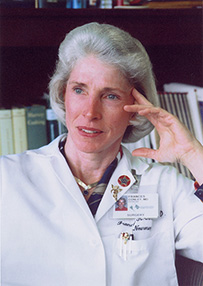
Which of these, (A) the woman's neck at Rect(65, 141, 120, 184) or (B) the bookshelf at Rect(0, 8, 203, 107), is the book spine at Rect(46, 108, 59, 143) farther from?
(A) the woman's neck at Rect(65, 141, 120, 184)

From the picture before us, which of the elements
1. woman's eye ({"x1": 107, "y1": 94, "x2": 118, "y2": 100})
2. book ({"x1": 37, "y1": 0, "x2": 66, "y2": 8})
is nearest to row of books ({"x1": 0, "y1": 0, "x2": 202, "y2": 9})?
book ({"x1": 37, "y1": 0, "x2": 66, "y2": 8})

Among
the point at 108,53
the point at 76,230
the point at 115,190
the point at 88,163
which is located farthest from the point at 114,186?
the point at 108,53

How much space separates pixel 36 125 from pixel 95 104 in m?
0.50

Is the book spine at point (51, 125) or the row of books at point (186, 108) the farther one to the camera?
the row of books at point (186, 108)

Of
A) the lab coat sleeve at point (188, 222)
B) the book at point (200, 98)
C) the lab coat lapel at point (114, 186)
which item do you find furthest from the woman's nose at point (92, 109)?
the book at point (200, 98)

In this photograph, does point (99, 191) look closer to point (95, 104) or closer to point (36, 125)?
point (95, 104)

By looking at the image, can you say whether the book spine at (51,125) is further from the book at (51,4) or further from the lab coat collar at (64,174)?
the book at (51,4)

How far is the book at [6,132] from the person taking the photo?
1.82 m

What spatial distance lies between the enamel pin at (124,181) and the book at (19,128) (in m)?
0.52

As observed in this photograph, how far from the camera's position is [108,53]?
1.44m

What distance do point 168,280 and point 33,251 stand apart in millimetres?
495

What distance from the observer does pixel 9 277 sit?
1.37m

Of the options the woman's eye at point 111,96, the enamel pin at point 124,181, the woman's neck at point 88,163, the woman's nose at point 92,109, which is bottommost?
the enamel pin at point 124,181

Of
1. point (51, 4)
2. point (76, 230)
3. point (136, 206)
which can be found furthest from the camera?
point (51, 4)
